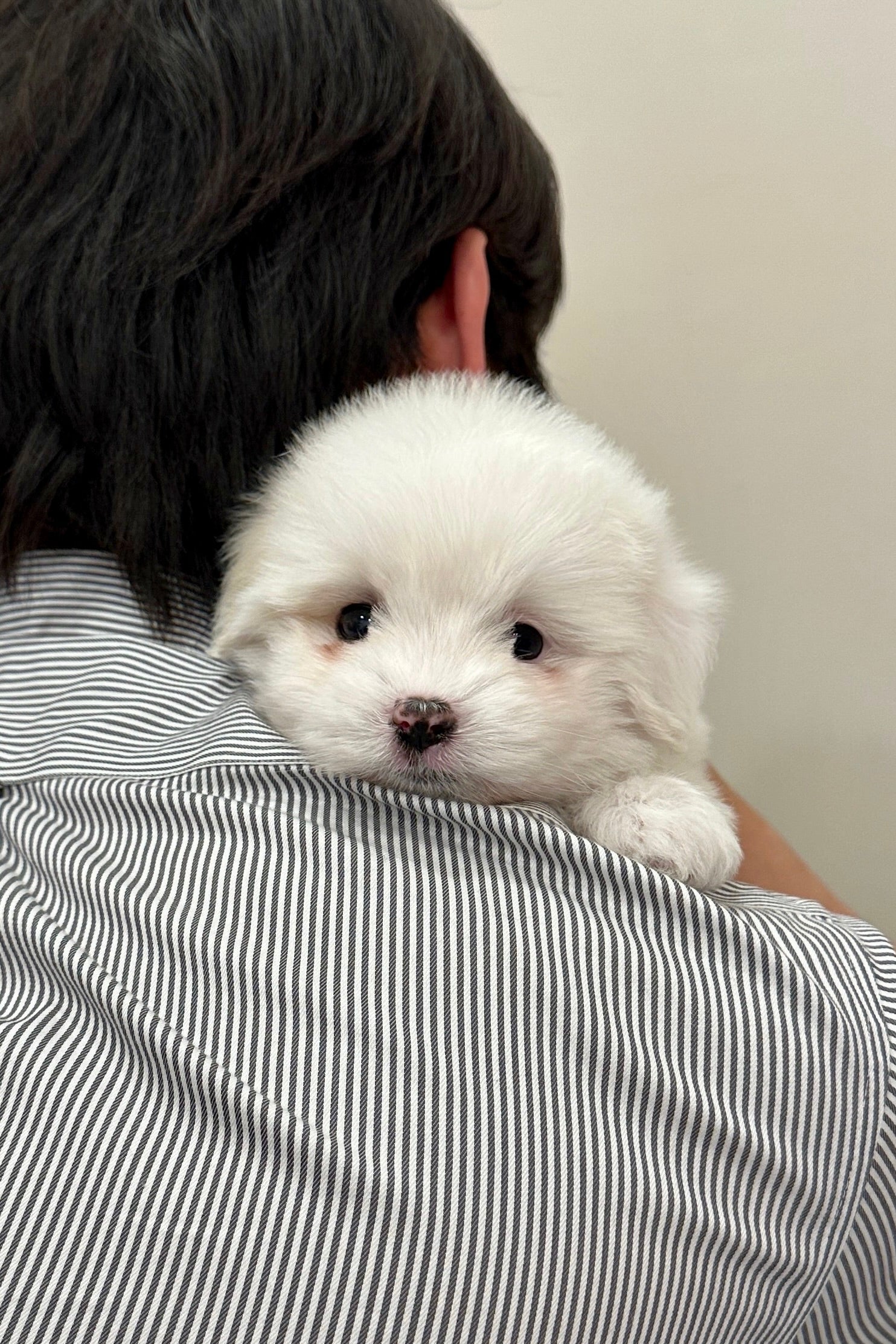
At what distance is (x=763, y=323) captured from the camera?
1.68 meters

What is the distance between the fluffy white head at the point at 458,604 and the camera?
0.83 meters

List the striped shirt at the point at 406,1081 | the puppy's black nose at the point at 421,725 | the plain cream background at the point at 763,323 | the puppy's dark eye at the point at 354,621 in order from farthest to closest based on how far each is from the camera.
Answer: the plain cream background at the point at 763,323 → the puppy's dark eye at the point at 354,621 → the puppy's black nose at the point at 421,725 → the striped shirt at the point at 406,1081

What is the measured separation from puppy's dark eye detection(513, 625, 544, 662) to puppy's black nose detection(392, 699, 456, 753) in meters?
0.12

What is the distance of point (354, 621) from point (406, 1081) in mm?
425

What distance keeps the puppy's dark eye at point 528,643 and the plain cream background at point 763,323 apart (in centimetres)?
94

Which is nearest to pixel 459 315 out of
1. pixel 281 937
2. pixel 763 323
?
pixel 281 937

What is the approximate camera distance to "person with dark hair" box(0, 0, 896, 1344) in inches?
22.5

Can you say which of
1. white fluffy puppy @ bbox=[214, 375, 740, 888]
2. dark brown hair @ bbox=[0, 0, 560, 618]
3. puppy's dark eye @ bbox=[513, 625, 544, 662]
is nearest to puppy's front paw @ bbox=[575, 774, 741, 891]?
white fluffy puppy @ bbox=[214, 375, 740, 888]

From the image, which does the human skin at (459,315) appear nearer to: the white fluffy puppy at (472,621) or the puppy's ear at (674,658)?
the white fluffy puppy at (472,621)

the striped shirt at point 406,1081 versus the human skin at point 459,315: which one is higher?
the human skin at point 459,315

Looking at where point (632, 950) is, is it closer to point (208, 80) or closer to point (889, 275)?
point (208, 80)

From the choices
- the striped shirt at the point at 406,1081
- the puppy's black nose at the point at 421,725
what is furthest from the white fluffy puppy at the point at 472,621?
the striped shirt at the point at 406,1081

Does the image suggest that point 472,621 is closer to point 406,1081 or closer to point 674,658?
point 674,658

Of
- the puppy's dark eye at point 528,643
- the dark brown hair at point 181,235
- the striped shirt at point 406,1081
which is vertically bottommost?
the striped shirt at point 406,1081
